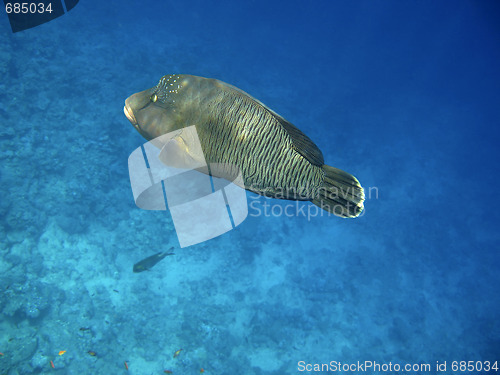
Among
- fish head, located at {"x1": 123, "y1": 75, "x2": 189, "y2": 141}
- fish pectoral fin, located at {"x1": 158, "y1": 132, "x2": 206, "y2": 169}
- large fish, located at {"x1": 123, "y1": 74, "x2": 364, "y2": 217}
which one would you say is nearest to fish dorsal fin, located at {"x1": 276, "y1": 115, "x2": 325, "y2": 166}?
large fish, located at {"x1": 123, "y1": 74, "x2": 364, "y2": 217}

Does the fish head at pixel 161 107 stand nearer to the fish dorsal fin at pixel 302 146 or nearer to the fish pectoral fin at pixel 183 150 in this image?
the fish pectoral fin at pixel 183 150

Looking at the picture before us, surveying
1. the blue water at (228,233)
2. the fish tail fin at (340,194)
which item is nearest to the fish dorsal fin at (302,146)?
the fish tail fin at (340,194)

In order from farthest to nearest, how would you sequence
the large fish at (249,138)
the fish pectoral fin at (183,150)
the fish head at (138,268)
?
the fish head at (138,268) < the fish pectoral fin at (183,150) < the large fish at (249,138)

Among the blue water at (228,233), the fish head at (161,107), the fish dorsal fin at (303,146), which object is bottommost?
the blue water at (228,233)

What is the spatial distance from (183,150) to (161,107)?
54 cm

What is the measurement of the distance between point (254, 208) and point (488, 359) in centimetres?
1256

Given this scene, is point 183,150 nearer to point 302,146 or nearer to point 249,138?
point 249,138

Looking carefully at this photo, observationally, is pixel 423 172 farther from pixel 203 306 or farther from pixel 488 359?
pixel 203 306

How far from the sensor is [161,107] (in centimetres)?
290

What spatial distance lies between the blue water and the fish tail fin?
7.62 m

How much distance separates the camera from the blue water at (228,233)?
827cm

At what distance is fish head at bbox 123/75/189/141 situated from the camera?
2.84m

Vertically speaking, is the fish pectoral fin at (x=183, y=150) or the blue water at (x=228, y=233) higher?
the fish pectoral fin at (x=183, y=150)

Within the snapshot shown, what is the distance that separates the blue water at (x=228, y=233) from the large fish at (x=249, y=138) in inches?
291
